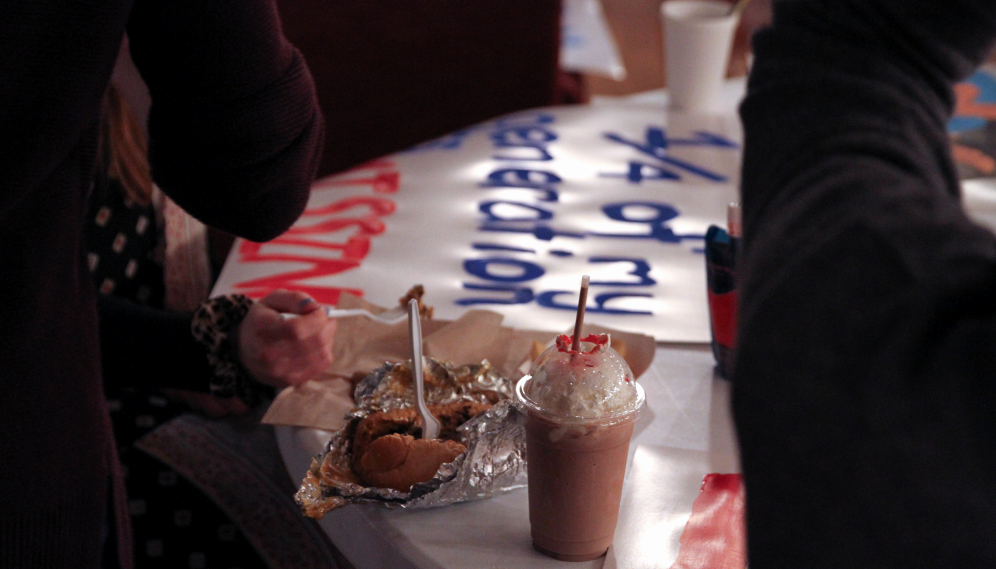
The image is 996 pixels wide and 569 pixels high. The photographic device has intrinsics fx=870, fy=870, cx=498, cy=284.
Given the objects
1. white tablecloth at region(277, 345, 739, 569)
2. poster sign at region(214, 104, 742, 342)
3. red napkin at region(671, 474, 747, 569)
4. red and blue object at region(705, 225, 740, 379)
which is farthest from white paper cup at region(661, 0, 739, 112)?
red napkin at region(671, 474, 747, 569)

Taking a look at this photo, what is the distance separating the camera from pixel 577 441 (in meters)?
0.57

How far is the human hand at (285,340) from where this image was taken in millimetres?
839

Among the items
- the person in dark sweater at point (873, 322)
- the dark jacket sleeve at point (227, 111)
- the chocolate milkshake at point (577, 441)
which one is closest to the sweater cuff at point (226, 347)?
the dark jacket sleeve at point (227, 111)

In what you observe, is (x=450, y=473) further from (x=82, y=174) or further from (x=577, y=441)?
(x=82, y=174)

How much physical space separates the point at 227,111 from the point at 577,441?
410 millimetres

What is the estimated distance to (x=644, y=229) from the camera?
1.22m

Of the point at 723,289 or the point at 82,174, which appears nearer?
the point at 82,174

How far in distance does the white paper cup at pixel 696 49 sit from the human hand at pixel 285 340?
0.97 metres

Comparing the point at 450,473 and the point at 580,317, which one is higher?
the point at 580,317

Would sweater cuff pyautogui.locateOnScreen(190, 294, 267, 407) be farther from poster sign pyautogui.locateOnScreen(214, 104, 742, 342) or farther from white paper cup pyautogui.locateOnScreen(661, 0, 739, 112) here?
white paper cup pyautogui.locateOnScreen(661, 0, 739, 112)

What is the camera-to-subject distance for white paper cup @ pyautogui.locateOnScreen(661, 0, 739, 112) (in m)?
1.56

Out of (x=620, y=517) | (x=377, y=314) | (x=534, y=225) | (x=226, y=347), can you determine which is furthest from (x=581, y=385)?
(x=534, y=225)

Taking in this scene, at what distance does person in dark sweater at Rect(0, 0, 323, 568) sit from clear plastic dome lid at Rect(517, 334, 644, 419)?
34 cm

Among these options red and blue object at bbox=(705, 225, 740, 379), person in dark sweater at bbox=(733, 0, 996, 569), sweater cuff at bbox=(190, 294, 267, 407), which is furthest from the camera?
sweater cuff at bbox=(190, 294, 267, 407)
